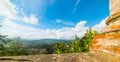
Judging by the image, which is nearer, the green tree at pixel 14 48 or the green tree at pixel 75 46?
the green tree at pixel 75 46

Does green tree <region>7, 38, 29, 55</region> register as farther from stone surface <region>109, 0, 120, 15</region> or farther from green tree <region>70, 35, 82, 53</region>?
stone surface <region>109, 0, 120, 15</region>

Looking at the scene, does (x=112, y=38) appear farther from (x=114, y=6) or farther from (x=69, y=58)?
(x=114, y=6)

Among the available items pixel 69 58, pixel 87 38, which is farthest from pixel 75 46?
pixel 69 58

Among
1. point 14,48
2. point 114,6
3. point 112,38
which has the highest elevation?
point 114,6

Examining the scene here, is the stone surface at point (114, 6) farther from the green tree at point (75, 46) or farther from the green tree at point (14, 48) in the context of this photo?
the green tree at point (14, 48)

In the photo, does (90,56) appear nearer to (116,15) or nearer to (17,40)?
(116,15)

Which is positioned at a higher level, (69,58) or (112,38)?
(112,38)

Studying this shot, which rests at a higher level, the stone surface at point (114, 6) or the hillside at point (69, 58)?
the stone surface at point (114, 6)

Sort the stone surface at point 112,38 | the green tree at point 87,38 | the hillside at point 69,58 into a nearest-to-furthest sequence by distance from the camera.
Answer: the hillside at point 69,58 < the stone surface at point 112,38 < the green tree at point 87,38

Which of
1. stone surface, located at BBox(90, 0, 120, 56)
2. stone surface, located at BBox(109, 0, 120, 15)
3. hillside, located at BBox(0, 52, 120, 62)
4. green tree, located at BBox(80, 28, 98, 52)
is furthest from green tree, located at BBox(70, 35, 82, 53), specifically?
hillside, located at BBox(0, 52, 120, 62)

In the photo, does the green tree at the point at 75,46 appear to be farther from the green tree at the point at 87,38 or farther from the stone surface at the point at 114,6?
the stone surface at the point at 114,6

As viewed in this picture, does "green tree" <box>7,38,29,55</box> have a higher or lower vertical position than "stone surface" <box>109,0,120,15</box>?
lower

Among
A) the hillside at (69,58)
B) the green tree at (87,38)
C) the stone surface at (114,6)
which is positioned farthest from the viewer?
the green tree at (87,38)

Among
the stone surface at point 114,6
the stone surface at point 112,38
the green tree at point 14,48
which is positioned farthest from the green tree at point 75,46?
the green tree at point 14,48
